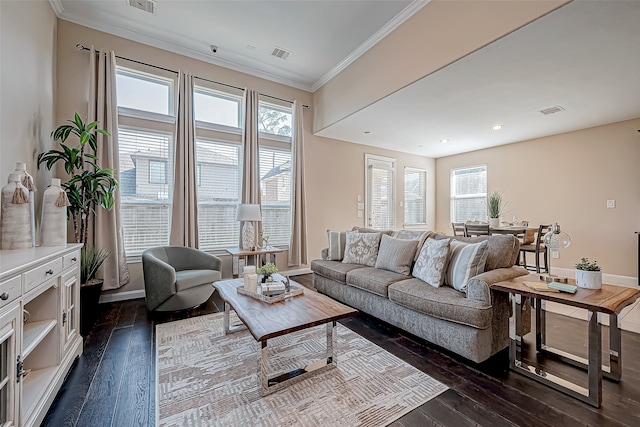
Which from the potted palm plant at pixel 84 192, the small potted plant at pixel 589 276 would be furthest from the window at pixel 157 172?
the small potted plant at pixel 589 276

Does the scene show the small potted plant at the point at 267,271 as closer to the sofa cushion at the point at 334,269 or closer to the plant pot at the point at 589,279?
the sofa cushion at the point at 334,269

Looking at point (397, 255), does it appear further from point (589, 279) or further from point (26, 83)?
point (26, 83)

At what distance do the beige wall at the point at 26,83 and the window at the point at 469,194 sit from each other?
7.38m

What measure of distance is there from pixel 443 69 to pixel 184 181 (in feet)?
11.6

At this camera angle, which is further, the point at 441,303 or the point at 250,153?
the point at 250,153

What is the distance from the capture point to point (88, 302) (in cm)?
287

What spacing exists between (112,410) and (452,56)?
155 inches

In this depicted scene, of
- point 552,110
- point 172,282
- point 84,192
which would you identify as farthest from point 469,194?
point 84,192

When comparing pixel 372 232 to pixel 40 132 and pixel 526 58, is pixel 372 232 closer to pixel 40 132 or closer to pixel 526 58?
pixel 526 58

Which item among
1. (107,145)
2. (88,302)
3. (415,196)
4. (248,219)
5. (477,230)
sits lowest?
(88,302)

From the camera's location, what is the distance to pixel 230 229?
4.40m

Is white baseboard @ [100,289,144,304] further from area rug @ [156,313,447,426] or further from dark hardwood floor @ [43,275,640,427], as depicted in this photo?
area rug @ [156,313,447,426]

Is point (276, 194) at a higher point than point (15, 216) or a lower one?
higher

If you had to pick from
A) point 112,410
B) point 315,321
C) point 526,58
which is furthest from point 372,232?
point 112,410
